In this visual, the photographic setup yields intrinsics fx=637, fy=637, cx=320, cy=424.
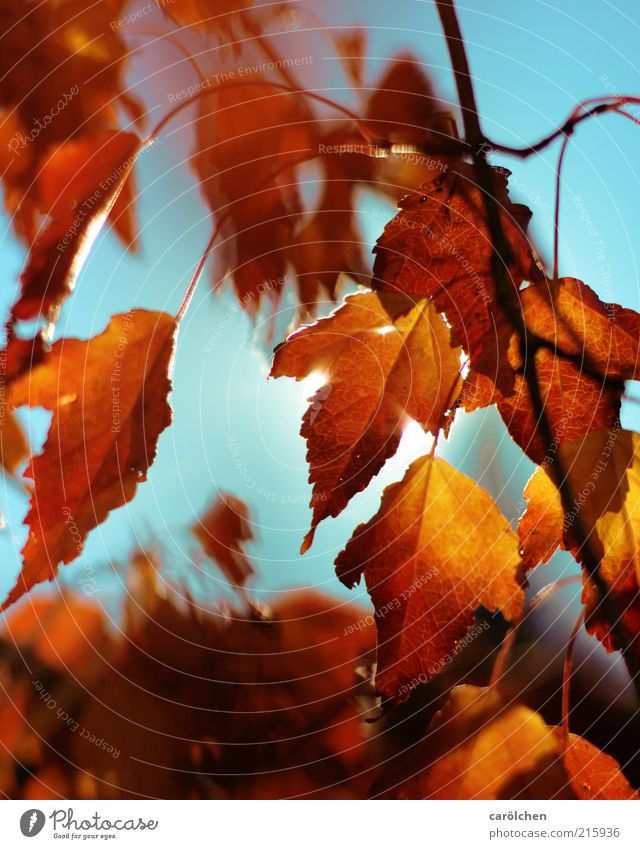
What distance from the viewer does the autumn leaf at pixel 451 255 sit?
309 mm

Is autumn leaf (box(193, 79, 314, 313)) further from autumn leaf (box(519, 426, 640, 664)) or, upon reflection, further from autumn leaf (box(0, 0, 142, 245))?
autumn leaf (box(519, 426, 640, 664))

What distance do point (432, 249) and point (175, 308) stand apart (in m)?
0.13

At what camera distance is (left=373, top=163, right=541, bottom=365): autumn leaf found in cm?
31

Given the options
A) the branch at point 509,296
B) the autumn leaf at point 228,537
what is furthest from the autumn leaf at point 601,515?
the autumn leaf at point 228,537

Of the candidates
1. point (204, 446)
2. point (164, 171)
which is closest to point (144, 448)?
point (204, 446)

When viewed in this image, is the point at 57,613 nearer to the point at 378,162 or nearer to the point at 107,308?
the point at 107,308

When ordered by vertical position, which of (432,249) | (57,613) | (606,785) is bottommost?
(606,785)

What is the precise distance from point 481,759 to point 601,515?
→ 141mm

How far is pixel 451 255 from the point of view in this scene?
31 centimetres

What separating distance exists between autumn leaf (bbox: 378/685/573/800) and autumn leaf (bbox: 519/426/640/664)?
0.21 feet

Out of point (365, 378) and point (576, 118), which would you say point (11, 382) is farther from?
point (576, 118)

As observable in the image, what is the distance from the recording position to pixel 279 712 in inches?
12.8

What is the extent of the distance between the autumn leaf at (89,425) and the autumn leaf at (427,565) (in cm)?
12

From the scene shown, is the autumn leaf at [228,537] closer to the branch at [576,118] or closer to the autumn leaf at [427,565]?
the autumn leaf at [427,565]
